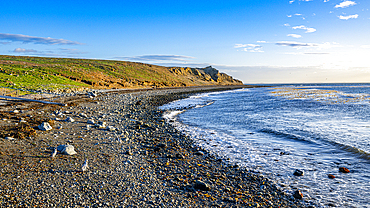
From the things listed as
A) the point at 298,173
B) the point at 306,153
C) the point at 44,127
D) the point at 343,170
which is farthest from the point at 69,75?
the point at 343,170

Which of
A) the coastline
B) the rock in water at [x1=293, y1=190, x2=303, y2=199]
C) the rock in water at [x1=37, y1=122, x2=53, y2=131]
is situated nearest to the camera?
the coastline

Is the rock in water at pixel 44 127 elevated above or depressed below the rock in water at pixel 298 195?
above

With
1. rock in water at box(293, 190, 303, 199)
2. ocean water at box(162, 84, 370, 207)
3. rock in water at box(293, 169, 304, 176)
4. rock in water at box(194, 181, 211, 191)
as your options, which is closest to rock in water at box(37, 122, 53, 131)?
ocean water at box(162, 84, 370, 207)

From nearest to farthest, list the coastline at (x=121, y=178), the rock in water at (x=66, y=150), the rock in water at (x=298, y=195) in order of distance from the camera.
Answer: the coastline at (x=121, y=178) < the rock in water at (x=298, y=195) < the rock in water at (x=66, y=150)

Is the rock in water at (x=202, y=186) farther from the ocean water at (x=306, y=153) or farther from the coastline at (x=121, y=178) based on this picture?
the ocean water at (x=306, y=153)

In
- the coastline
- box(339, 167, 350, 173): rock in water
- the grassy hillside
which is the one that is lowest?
the coastline

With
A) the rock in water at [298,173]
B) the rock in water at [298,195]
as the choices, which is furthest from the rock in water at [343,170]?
the rock in water at [298,195]

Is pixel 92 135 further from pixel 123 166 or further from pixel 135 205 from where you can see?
pixel 135 205

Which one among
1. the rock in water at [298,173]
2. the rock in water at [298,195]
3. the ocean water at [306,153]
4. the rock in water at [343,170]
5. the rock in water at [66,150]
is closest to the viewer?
the rock in water at [298,195]

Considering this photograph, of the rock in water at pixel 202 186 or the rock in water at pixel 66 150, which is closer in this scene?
the rock in water at pixel 202 186

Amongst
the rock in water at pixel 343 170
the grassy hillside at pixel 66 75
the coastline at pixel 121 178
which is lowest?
the coastline at pixel 121 178

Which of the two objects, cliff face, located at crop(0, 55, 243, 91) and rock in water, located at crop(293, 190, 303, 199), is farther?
cliff face, located at crop(0, 55, 243, 91)

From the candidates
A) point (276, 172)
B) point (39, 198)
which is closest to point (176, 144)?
point (276, 172)

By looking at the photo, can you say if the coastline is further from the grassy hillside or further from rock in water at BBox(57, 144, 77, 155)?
the grassy hillside
